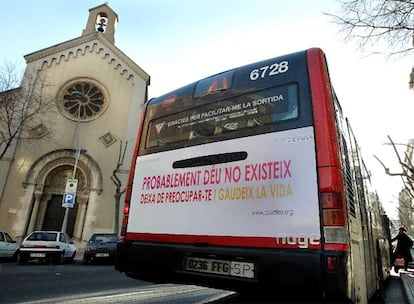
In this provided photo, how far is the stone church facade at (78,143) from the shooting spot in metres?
20.0

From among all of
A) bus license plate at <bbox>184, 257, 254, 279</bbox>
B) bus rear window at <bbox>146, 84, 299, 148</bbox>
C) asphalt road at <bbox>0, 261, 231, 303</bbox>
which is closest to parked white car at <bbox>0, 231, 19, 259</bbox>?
asphalt road at <bbox>0, 261, 231, 303</bbox>

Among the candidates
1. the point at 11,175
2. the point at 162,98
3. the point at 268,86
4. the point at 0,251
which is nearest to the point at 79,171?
the point at 11,175

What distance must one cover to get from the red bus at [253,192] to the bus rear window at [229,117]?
0.01m

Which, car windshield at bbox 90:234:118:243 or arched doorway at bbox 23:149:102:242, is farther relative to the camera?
arched doorway at bbox 23:149:102:242

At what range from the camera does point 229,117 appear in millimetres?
3742

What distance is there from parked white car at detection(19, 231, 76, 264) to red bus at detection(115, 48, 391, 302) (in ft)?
34.3

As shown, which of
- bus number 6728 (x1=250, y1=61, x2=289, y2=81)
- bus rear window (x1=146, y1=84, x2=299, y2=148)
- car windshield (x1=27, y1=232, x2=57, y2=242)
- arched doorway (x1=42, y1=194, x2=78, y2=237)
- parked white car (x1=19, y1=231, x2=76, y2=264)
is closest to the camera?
bus rear window (x1=146, y1=84, x2=299, y2=148)

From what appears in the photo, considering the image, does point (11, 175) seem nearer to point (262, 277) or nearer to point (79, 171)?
point (79, 171)

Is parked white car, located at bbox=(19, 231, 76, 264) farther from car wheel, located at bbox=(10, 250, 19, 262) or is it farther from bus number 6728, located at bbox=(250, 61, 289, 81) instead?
bus number 6728, located at bbox=(250, 61, 289, 81)

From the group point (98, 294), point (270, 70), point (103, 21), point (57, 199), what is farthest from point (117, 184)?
point (270, 70)

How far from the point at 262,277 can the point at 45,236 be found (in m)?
13.5

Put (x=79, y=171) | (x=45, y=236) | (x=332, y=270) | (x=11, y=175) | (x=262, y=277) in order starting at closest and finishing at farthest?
(x=332, y=270)
(x=262, y=277)
(x=45, y=236)
(x=11, y=175)
(x=79, y=171)

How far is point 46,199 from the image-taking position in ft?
68.0

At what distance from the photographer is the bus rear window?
338 cm
